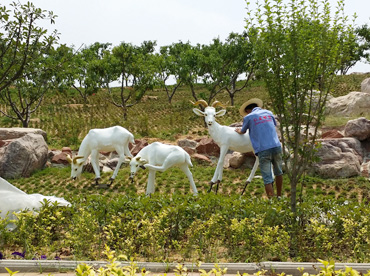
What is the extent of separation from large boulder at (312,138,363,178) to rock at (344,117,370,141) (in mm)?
1042

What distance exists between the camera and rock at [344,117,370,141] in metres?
11.8

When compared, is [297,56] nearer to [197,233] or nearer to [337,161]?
[197,233]

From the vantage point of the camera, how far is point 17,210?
17.1 ft

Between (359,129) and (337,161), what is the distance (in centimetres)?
209

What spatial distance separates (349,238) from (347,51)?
2356 mm

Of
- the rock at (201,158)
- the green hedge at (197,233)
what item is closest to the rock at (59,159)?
the rock at (201,158)

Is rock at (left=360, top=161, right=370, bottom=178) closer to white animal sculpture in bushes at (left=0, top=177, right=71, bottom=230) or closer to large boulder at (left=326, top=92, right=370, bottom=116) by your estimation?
large boulder at (left=326, top=92, right=370, bottom=116)

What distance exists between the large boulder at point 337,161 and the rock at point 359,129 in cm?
104

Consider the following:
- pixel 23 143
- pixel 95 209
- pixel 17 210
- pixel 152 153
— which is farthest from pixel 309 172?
pixel 23 143

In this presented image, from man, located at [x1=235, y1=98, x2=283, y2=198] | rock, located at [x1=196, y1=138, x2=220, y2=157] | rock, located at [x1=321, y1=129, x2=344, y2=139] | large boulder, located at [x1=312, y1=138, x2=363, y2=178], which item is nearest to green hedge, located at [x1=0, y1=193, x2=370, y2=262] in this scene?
man, located at [x1=235, y1=98, x2=283, y2=198]

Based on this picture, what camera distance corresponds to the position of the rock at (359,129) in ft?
38.7

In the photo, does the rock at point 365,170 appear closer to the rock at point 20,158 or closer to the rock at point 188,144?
the rock at point 188,144

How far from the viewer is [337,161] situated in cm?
1039

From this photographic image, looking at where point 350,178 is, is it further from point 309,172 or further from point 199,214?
point 199,214
